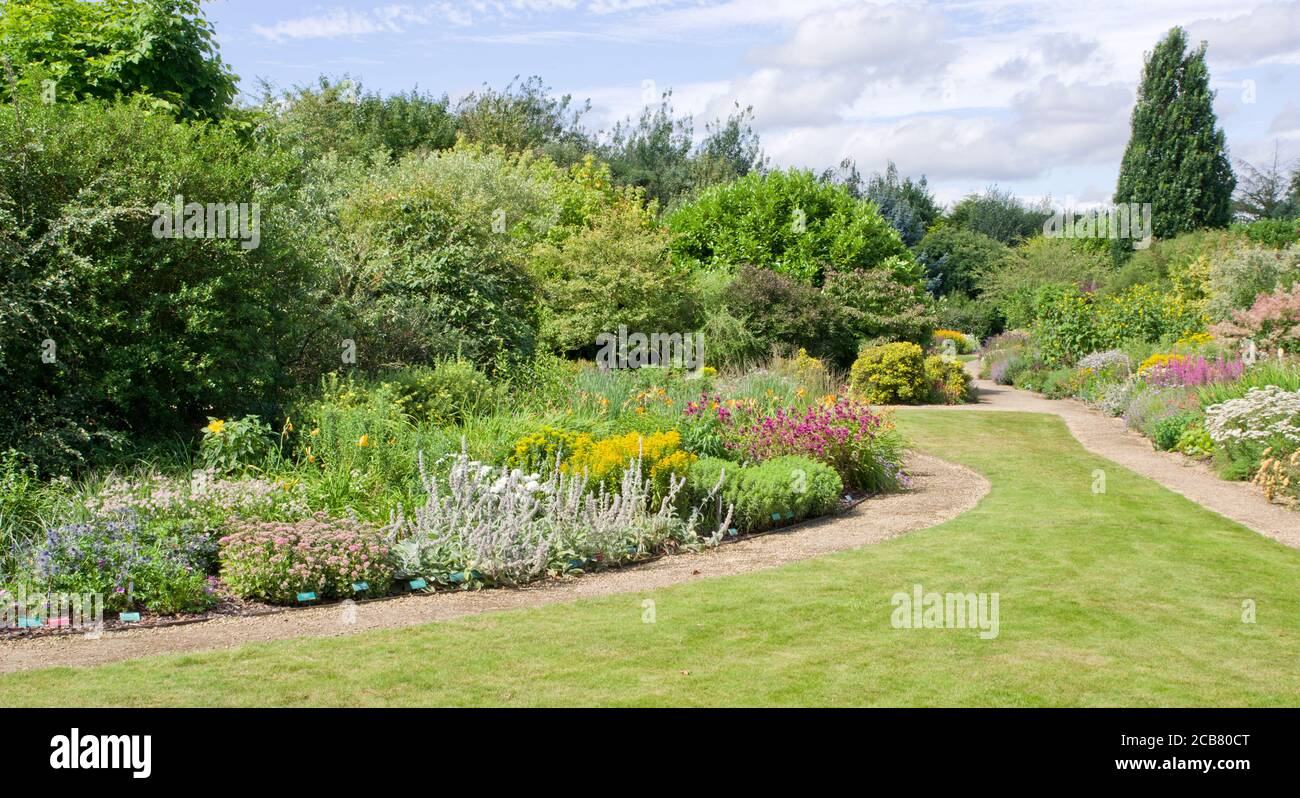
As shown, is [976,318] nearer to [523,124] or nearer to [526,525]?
[523,124]

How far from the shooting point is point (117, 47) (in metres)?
12.9

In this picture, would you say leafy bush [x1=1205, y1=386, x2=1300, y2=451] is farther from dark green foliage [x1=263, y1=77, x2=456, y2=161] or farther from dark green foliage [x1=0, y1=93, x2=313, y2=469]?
dark green foliage [x1=263, y1=77, x2=456, y2=161]

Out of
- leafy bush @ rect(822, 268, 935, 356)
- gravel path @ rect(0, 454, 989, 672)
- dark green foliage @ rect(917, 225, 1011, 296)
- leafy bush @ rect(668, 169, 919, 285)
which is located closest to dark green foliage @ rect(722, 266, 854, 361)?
leafy bush @ rect(822, 268, 935, 356)

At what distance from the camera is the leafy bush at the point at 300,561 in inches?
264

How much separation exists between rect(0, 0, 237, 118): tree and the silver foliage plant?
711 cm

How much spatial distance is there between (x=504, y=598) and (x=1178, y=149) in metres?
41.5

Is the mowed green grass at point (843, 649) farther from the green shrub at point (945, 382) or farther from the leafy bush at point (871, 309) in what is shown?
the leafy bush at point (871, 309)

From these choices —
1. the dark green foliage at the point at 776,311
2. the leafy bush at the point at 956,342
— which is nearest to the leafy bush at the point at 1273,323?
the dark green foliage at the point at 776,311

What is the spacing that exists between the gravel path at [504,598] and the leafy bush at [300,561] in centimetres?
24

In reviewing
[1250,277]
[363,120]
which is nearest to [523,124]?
[363,120]

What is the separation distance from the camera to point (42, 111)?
984 cm

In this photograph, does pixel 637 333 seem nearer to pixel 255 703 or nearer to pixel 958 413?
pixel 958 413

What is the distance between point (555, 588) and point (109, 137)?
6648mm

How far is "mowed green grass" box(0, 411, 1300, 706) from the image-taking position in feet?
16.8
